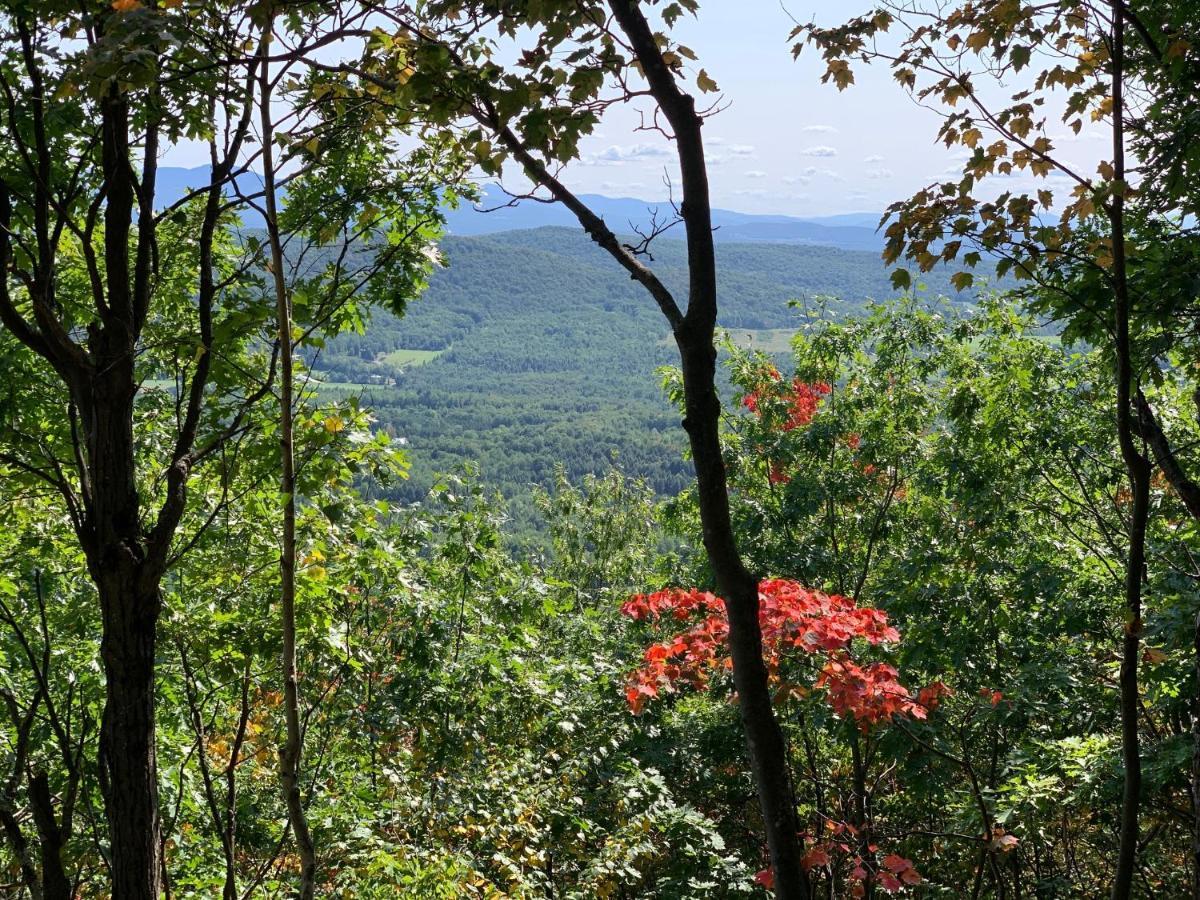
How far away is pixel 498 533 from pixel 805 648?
305 cm

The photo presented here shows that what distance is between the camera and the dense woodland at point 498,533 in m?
2.18

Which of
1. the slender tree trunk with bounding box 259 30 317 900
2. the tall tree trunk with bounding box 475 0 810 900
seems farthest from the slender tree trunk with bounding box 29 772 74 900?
the tall tree trunk with bounding box 475 0 810 900

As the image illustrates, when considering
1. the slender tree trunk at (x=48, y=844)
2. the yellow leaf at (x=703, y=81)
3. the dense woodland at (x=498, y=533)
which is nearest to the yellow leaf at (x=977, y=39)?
the dense woodland at (x=498, y=533)

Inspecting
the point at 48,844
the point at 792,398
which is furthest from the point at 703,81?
the point at 792,398

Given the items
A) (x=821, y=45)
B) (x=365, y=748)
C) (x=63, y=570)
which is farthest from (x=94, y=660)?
(x=821, y=45)

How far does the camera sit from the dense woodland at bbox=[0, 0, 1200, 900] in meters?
2.18

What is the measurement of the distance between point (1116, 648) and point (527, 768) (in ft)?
13.3

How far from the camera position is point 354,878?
13.3ft

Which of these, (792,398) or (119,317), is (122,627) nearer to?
(119,317)

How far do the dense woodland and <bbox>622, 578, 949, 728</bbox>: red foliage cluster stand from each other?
0.10 feet

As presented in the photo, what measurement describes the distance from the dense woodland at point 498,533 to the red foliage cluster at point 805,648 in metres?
0.03

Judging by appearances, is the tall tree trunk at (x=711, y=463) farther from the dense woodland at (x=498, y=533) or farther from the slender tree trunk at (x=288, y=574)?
the slender tree trunk at (x=288, y=574)

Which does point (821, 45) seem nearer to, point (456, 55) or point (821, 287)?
point (456, 55)

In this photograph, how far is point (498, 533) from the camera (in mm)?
6520
